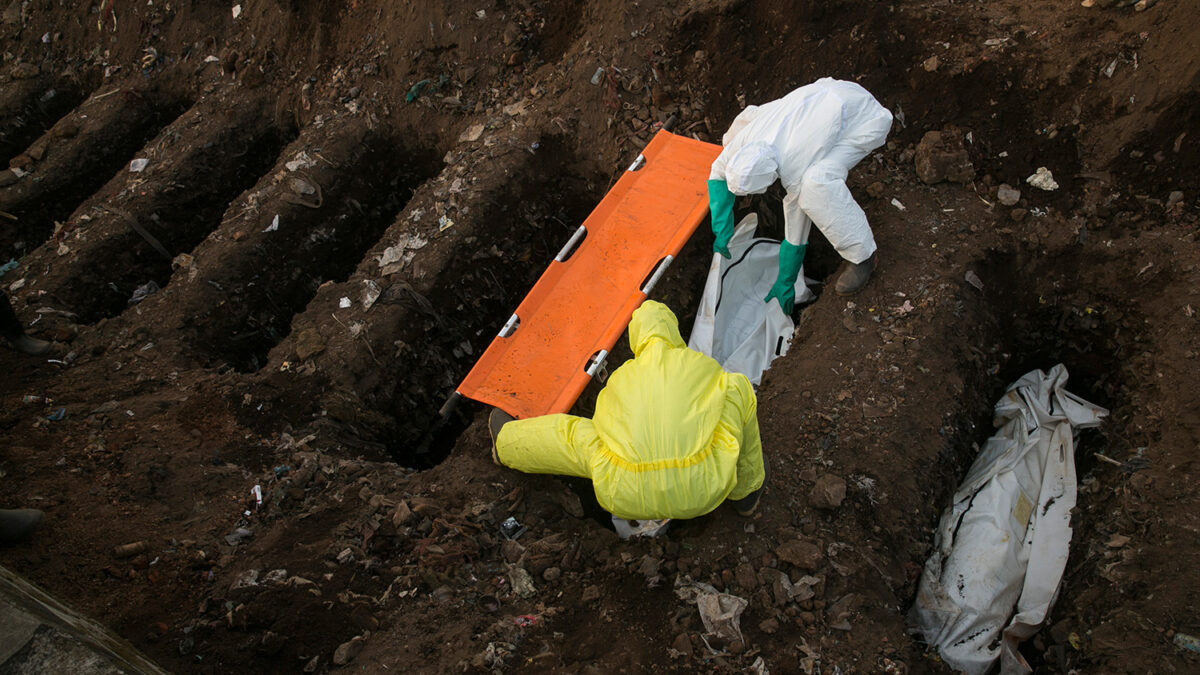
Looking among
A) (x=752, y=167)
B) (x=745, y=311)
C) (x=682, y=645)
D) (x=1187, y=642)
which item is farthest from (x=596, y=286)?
(x=1187, y=642)

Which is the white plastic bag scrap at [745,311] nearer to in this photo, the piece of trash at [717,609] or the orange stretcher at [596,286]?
the orange stretcher at [596,286]

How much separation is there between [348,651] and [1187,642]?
3188 millimetres

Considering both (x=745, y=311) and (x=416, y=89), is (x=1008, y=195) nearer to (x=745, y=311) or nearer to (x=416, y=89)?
(x=745, y=311)

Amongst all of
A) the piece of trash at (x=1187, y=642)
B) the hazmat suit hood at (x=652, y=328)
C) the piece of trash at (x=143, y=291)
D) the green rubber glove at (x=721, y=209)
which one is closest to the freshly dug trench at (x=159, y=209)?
the piece of trash at (x=143, y=291)

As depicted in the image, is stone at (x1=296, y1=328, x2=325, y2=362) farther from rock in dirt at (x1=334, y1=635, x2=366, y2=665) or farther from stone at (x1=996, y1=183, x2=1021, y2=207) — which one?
stone at (x1=996, y1=183, x2=1021, y2=207)

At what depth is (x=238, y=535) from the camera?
2943mm

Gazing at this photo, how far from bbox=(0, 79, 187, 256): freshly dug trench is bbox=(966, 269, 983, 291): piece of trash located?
6.77m

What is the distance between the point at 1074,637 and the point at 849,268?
1.93 m

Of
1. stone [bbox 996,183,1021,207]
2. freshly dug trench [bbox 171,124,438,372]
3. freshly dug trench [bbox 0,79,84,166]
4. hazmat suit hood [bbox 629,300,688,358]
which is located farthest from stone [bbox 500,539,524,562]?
freshly dug trench [bbox 0,79,84,166]

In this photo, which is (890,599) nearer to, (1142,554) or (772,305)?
(1142,554)

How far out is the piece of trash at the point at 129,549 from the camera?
278 cm

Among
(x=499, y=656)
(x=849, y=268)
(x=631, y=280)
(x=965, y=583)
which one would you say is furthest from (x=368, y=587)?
(x=849, y=268)

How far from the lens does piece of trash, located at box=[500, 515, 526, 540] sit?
2982 mm

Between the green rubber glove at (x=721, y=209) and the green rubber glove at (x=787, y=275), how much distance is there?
33 cm
